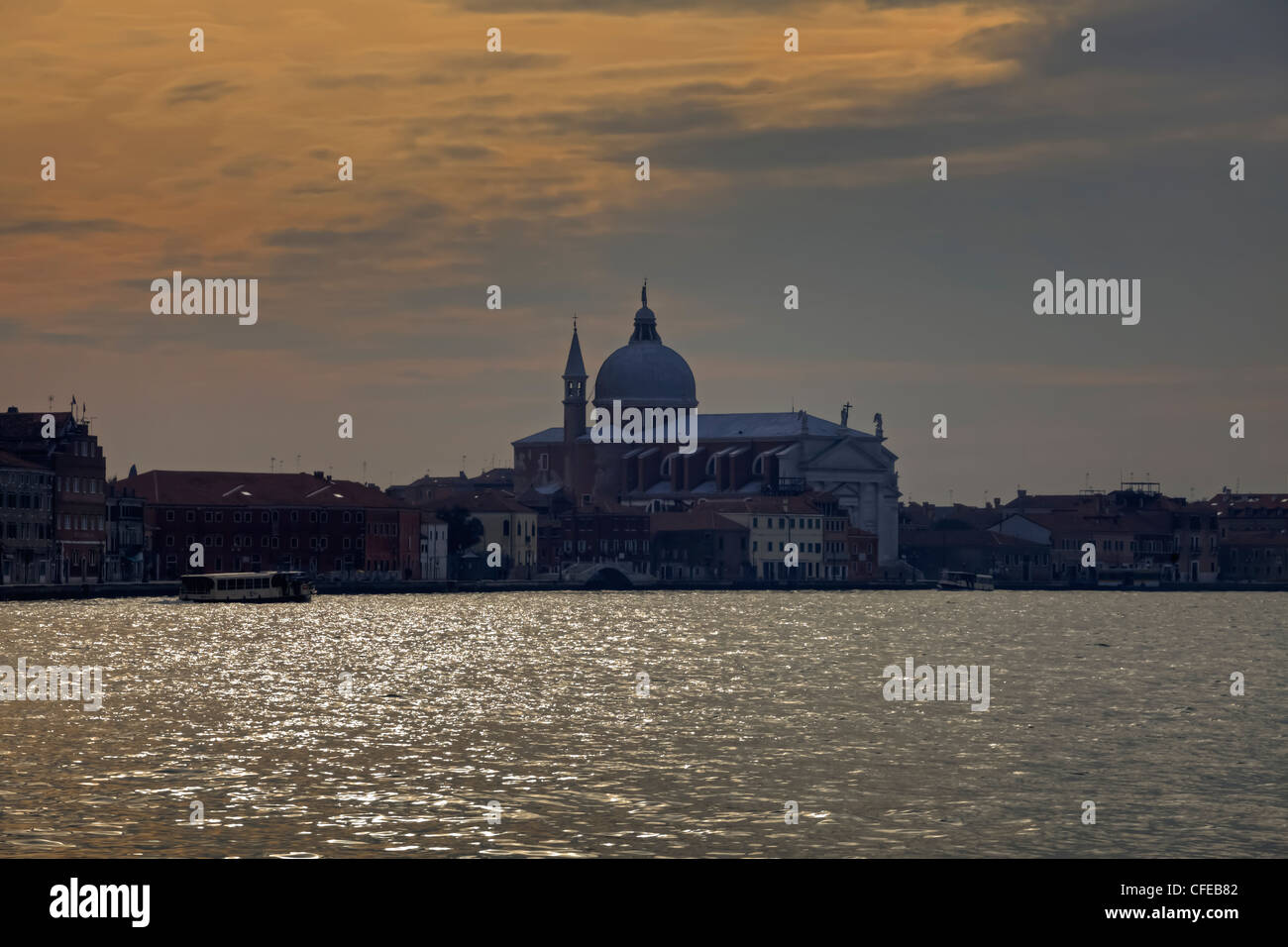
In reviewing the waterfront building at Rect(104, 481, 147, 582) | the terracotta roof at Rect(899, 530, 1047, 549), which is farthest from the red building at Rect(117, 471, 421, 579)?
the terracotta roof at Rect(899, 530, 1047, 549)

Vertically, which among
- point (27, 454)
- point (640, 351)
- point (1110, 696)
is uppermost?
point (640, 351)

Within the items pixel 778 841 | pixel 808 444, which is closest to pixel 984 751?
pixel 778 841

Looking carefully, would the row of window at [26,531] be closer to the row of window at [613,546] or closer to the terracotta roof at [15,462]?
the terracotta roof at [15,462]

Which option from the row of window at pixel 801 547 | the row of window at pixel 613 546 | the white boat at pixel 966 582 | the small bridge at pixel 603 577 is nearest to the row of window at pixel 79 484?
the small bridge at pixel 603 577

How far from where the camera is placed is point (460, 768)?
25438 millimetres

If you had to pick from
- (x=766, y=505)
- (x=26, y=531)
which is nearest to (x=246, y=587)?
(x=26, y=531)

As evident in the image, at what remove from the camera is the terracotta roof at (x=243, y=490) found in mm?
105438

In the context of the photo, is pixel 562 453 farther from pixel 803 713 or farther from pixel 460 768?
pixel 460 768

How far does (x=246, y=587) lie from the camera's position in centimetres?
9631

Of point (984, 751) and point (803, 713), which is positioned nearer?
point (984, 751)

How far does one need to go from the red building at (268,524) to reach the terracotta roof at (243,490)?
5cm
